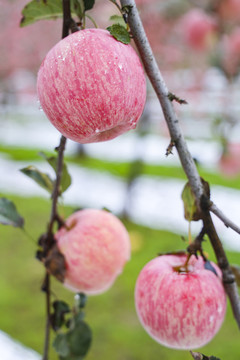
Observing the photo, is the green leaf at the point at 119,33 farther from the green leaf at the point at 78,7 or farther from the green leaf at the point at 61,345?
the green leaf at the point at 61,345

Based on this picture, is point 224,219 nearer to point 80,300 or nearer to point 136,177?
point 80,300

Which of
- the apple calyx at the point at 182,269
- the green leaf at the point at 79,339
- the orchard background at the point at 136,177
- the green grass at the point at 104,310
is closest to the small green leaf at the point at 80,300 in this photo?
the green leaf at the point at 79,339

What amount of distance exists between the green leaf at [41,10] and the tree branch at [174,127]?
15 centimetres

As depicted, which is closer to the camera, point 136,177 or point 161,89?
point 161,89

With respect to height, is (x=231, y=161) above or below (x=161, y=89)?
below

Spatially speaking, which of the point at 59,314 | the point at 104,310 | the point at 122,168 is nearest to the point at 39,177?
the point at 59,314

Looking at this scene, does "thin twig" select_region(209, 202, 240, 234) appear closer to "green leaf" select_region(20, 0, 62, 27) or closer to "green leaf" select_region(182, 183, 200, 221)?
"green leaf" select_region(182, 183, 200, 221)

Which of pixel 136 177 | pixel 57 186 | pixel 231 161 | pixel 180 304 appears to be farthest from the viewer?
pixel 136 177

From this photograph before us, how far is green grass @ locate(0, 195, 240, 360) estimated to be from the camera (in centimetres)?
206

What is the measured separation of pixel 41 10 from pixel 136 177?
3050 millimetres

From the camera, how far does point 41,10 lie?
58cm

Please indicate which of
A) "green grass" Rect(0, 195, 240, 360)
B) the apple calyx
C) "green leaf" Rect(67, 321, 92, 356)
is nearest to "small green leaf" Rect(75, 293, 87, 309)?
"green leaf" Rect(67, 321, 92, 356)

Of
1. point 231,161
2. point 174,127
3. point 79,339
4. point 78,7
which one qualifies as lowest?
point 231,161

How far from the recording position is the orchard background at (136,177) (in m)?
2.05
